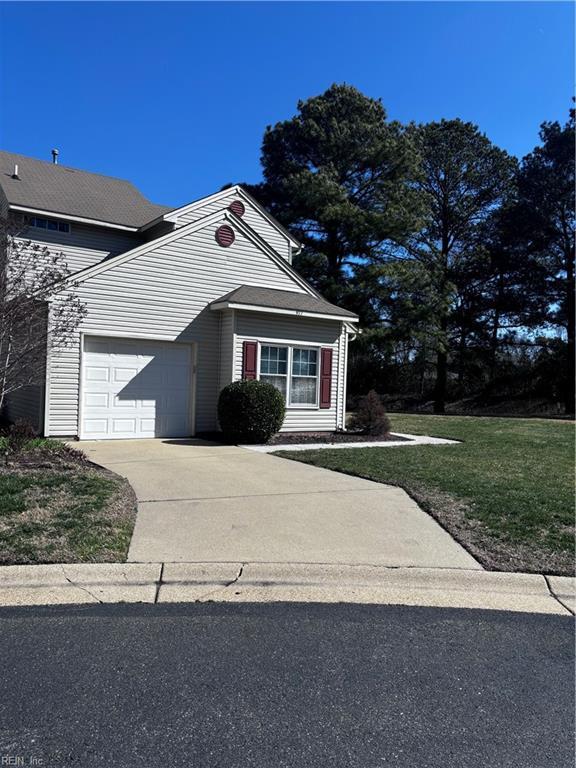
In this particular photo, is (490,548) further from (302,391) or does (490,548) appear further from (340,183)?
(340,183)

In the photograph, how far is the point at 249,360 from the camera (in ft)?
45.3

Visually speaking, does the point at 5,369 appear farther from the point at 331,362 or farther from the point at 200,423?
the point at 331,362

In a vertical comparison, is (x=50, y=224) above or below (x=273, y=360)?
above

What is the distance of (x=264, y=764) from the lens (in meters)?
2.63

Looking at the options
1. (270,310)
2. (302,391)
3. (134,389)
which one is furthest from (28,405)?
(302,391)

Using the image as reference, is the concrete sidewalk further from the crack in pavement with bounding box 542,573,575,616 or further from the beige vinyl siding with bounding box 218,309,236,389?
the beige vinyl siding with bounding box 218,309,236,389

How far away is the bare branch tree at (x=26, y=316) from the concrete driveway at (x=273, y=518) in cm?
209

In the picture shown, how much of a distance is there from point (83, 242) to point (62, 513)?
11800 millimetres

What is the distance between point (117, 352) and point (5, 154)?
34.9 ft

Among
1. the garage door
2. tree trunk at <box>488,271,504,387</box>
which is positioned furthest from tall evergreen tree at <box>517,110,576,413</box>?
the garage door

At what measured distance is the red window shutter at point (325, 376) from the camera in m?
15.0

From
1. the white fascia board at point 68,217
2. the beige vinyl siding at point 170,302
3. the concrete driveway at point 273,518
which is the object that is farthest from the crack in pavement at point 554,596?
the white fascia board at point 68,217

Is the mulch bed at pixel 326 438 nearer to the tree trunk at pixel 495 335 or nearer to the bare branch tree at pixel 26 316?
the bare branch tree at pixel 26 316

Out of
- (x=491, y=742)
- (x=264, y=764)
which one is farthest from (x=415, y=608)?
(x=264, y=764)
